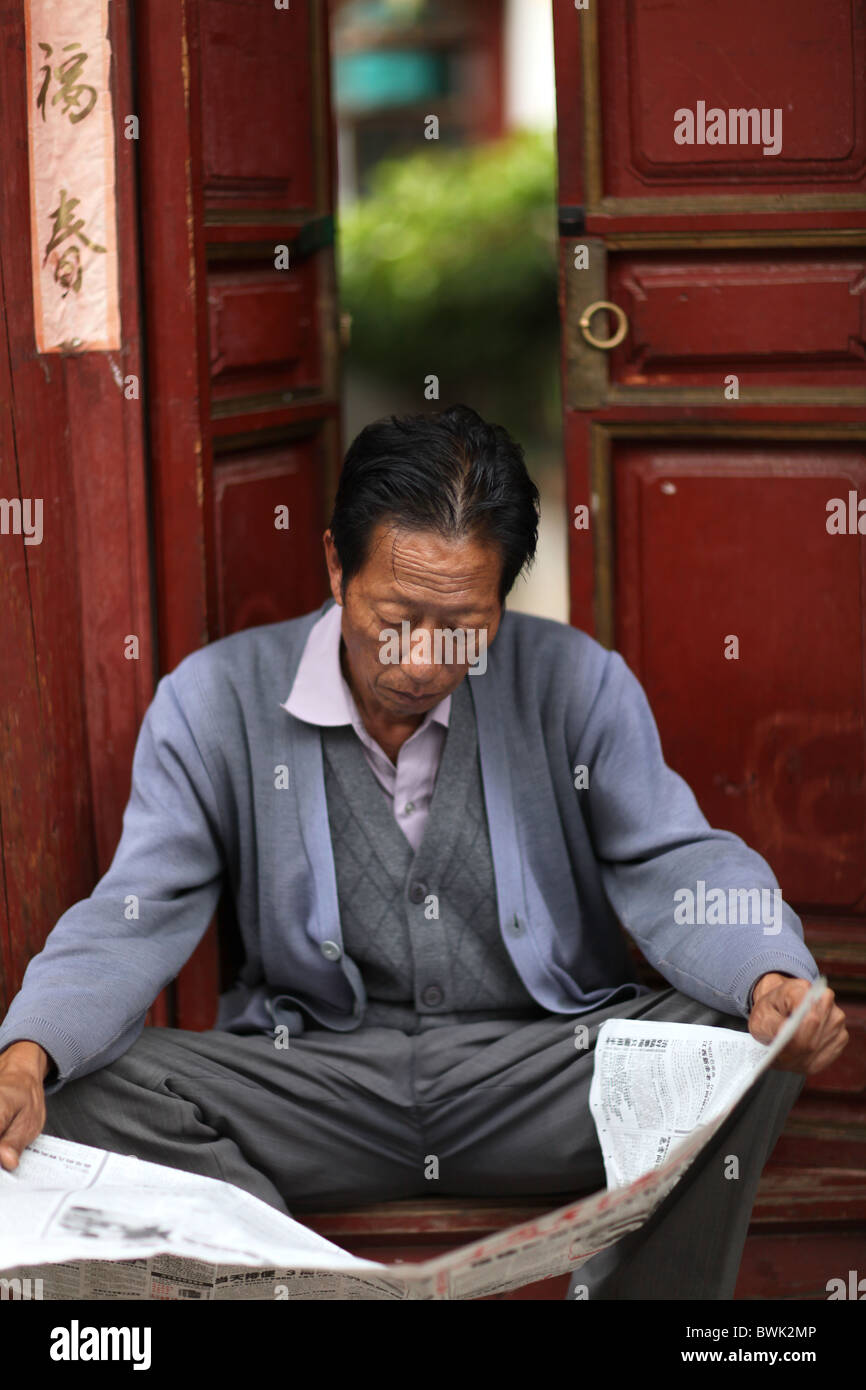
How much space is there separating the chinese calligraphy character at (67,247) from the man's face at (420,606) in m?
0.78

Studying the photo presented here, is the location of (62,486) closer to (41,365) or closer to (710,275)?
(41,365)

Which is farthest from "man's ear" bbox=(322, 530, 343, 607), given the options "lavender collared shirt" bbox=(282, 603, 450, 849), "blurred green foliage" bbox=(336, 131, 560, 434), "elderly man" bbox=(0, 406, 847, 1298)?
"blurred green foliage" bbox=(336, 131, 560, 434)

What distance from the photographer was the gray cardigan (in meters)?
2.39

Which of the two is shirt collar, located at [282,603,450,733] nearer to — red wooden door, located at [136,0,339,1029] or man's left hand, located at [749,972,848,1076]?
red wooden door, located at [136,0,339,1029]

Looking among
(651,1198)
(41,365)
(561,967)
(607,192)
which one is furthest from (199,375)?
(651,1198)

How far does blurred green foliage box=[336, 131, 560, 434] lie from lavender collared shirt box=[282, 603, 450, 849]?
6473mm

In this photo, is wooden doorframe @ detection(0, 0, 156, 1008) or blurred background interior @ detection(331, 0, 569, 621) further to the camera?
blurred background interior @ detection(331, 0, 569, 621)

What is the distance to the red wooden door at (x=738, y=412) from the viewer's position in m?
2.72

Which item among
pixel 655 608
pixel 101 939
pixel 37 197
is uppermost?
pixel 37 197

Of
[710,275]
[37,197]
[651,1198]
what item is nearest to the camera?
[651,1198]

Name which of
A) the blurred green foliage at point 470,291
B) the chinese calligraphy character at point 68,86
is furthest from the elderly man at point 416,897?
the blurred green foliage at point 470,291

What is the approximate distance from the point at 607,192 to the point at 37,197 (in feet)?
3.26

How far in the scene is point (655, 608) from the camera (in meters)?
2.95

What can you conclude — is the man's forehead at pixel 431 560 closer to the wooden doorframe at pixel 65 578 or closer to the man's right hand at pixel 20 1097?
the wooden doorframe at pixel 65 578
